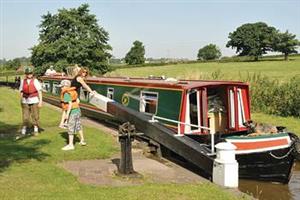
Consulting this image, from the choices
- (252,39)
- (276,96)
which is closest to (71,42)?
(276,96)

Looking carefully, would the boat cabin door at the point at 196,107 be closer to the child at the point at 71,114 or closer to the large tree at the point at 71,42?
the child at the point at 71,114

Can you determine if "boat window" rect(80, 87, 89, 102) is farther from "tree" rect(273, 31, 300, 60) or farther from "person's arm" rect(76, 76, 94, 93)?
"tree" rect(273, 31, 300, 60)

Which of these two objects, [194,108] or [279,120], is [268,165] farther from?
[279,120]

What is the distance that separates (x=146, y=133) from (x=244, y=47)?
87.2 meters

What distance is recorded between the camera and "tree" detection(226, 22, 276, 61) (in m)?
88.0

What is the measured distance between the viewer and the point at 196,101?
9.92 m

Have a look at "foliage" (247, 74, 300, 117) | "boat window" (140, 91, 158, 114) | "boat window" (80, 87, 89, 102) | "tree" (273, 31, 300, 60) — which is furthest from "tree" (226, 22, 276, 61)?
"boat window" (140, 91, 158, 114)

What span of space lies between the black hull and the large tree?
875 inches

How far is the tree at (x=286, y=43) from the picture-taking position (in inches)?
3177

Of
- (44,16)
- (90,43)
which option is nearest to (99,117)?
(90,43)

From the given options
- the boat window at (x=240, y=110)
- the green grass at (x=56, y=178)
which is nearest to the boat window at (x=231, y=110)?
the boat window at (x=240, y=110)

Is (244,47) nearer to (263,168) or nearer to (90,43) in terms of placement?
(90,43)

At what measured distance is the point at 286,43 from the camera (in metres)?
81.9

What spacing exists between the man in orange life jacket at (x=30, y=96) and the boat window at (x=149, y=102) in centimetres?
267
